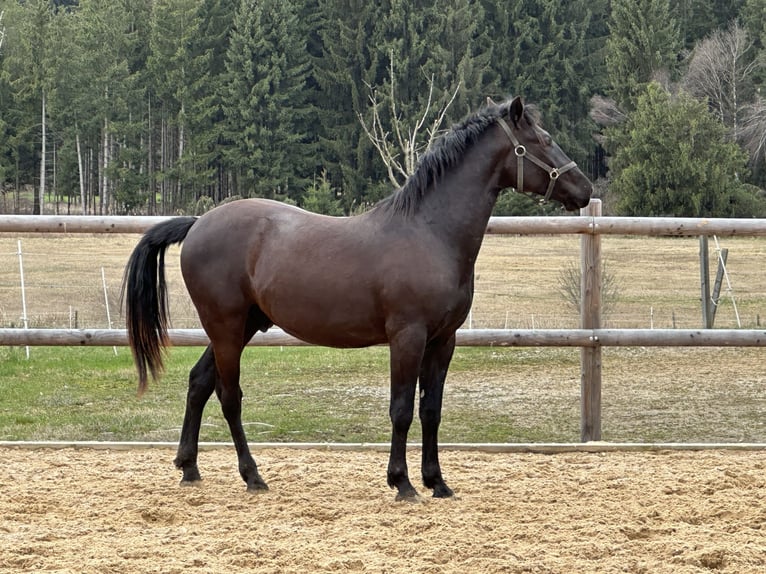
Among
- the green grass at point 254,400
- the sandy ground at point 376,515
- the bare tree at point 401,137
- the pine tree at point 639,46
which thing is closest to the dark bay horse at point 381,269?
the sandy ground at point 376,515

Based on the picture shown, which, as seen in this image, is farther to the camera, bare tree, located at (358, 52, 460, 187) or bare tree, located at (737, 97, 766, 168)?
→ bare tree, located at (737, 97, 766, 168)

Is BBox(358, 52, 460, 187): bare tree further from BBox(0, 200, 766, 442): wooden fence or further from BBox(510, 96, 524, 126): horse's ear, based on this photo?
BBox(510, 96, 524, 126): horse's ear

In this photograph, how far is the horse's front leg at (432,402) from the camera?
4.92 m

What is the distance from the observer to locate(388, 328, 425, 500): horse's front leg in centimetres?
465

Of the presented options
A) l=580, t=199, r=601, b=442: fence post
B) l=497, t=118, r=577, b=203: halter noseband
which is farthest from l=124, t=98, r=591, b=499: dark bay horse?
l=580, t=199, r=601, b=442: fence post

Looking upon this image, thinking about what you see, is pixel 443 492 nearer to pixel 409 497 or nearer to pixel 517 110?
pixel 409 497

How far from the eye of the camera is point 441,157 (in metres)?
4.89

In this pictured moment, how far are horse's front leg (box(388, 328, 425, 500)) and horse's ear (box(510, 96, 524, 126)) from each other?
1.21 m

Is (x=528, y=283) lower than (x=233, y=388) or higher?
lower

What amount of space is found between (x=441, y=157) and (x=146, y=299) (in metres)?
1.79

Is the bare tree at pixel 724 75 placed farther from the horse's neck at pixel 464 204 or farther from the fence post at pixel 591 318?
the horse's neck at pixel 464 204

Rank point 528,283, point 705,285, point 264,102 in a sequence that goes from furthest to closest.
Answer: point 264,102
point 528,283
point 705,285

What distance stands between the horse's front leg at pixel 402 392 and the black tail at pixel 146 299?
1378 mm

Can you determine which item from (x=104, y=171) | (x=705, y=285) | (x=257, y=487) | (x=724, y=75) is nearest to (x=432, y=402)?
(x=257, y=487)
